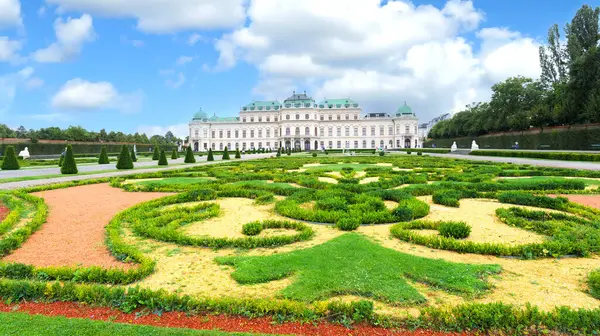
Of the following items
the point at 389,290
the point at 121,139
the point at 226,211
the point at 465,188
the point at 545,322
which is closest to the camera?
the point at 545,322

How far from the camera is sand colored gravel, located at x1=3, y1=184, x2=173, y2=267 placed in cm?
429

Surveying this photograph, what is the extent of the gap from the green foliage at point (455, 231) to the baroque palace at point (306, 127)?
→ 8027 cm

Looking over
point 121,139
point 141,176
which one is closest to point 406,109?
point 121,139

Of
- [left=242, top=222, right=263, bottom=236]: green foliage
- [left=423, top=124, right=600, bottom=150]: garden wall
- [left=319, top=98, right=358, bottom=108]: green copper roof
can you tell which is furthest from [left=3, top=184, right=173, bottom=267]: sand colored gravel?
[left=319, top=98, right=358, bottom=108]: green copper roof

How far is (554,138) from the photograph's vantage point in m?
34.2

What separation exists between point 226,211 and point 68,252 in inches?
118

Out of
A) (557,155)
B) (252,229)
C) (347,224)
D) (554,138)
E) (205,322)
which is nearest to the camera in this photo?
(205,322)

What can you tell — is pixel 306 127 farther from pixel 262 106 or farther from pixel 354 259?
pixel 354 259

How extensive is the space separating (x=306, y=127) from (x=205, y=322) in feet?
287

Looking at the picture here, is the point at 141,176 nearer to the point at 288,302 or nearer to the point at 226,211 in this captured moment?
the point at 226,211

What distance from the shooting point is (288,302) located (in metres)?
2.87

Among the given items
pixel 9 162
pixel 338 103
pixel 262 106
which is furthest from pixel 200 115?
pixel 9 162

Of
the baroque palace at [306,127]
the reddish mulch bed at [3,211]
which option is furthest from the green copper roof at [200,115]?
the reddish mulch bed at [3,211]

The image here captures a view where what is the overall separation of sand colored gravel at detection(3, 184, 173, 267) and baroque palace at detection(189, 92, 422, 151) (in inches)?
2991
